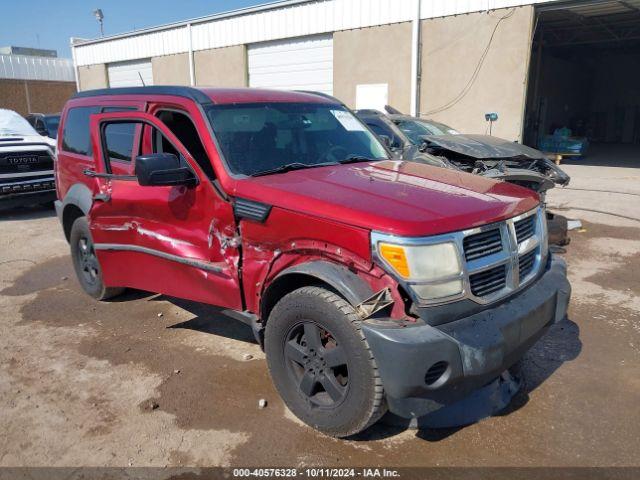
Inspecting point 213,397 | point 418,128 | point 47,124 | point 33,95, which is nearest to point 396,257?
point 213,397

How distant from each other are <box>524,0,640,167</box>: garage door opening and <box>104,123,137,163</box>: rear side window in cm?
1342

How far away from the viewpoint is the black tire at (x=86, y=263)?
4992 mm

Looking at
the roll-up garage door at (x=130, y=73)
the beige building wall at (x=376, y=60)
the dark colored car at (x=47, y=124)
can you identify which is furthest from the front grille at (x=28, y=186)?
the roll-up garage door at (x=130, y=73)

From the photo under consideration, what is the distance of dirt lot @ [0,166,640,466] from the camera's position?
9.30 ft

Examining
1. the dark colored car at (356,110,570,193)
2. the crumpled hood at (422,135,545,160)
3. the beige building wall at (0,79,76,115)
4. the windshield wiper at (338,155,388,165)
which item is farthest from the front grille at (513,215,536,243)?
the beige building wall at (0,79,76,115)

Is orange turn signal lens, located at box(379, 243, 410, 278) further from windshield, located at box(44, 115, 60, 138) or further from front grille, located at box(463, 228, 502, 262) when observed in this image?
windshield, located at box(44, 115, 60, 138)

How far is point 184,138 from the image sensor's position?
3777mm

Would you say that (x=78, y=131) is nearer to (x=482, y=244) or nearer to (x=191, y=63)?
(x=482, y=244)

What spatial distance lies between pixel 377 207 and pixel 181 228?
162cm

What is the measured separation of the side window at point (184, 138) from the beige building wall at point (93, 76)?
25076 millimetres

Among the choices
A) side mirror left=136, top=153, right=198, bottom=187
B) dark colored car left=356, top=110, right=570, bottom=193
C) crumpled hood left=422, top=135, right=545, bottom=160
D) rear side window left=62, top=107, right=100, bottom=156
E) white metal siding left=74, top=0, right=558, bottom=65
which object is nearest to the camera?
side mirror left=136, top=153, right=198, bottom=187

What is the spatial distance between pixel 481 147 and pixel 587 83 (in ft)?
95.2

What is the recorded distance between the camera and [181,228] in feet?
12.0

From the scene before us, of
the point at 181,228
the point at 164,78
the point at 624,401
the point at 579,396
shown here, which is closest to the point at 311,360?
the point at 181,228
